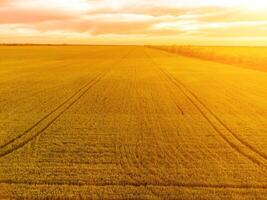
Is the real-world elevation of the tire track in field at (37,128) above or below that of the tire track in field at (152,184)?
above

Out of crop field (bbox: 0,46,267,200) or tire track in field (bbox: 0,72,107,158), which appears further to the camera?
tire track in field (bbox: 0,72,107,158)

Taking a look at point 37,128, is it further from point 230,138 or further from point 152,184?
point 230,138

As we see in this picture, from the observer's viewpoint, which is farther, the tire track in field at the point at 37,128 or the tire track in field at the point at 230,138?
the tire track in field at the point at 37,128

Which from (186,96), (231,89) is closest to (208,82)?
(231,89)

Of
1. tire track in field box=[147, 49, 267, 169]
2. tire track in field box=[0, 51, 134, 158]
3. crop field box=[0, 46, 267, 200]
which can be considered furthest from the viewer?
tire track in field box=[0, 51, 134, 158]

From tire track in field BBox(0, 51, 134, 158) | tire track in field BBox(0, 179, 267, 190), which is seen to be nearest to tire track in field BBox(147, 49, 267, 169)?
tire track in field BBox(0, 179, 267, 190)

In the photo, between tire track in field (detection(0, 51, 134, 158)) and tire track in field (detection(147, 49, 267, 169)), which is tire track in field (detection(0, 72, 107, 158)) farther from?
tire track in field (detection(147, 49, 267, 169))

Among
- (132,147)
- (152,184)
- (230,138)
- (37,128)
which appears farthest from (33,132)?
(230,138)

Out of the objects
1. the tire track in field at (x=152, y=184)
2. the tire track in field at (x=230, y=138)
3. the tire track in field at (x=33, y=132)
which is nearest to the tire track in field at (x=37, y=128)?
the tire track in field at (x=33, y=132)

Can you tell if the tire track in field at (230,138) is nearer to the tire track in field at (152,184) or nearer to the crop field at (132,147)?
the crop field at (132,147)

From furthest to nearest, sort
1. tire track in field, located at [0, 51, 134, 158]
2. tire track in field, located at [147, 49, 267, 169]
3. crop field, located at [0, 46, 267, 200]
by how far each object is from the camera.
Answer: tire track in field, located at [0, 51, 134, 158], tire track in field, located at [147, 49, 267, 169], crop field, located at [0, 46, 267, 200]

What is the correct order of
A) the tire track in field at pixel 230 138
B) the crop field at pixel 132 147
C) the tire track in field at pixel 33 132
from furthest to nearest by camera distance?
1. the tire track in field at pixel 33 132
2. the tire track in field at pixel 230 138
3. the crop field at pixel 132 147

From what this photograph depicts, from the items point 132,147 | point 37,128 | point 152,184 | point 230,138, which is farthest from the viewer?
point 37,128
